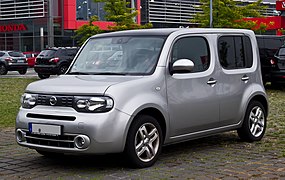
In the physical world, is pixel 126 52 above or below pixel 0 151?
above

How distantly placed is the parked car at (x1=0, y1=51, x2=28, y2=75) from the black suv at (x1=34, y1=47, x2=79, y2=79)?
5.24 meters

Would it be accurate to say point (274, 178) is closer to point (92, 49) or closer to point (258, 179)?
point (258, 179)

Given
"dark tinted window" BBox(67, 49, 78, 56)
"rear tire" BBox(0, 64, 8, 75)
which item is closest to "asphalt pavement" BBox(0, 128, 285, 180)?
"dark tinted window" BBox(67, 49, 78, 56)

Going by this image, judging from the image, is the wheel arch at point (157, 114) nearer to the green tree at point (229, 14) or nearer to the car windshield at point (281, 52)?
the car windshield at point (281, 52)

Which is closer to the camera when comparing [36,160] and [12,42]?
[36,160]

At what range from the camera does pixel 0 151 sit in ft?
25.3

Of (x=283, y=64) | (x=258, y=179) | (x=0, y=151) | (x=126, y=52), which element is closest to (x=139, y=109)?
(x=126, y=52)

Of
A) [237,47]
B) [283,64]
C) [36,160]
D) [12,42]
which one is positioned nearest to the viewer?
[36,160]

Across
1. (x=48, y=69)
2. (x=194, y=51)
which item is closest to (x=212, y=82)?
(x=194, y=51)

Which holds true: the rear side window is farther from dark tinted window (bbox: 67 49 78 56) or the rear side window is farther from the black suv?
dark tinted window (bbox: 67 49 78 56)

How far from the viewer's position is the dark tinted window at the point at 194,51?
284 inches

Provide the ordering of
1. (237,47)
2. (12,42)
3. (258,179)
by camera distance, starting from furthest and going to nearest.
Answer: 1. (12,42)
2. (237,47)
3. (258,179)

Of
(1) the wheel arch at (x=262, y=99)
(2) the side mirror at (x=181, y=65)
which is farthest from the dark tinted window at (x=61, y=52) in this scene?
(2) the side mirror at (x=181, y=65)

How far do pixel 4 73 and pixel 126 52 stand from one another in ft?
90.1
